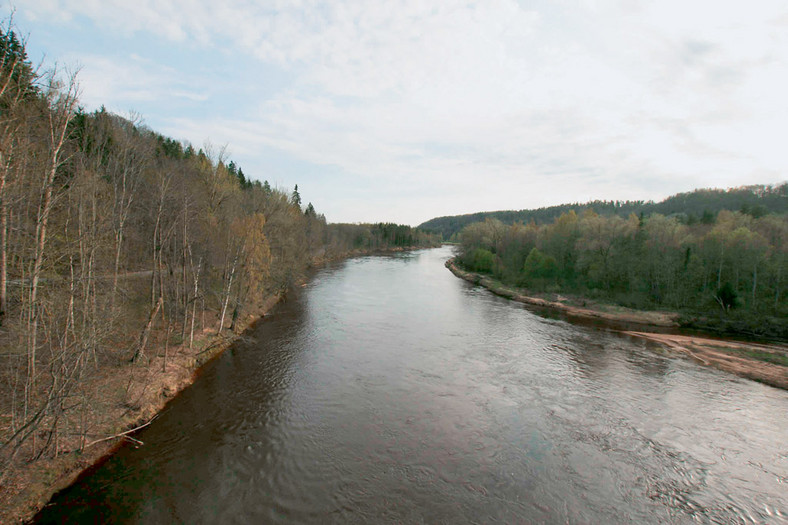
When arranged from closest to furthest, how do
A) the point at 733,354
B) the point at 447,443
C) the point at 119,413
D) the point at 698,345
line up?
1. the point at 119,413
2. the point at 447,443
3. the point at 733,354
4. the point at 698,345

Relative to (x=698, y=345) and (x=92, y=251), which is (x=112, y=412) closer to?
(x=92, y=251)

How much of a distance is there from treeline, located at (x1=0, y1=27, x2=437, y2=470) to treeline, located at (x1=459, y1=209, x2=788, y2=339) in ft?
112

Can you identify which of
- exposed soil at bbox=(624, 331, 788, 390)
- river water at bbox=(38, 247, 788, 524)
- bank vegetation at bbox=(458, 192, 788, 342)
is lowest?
river water at bbox=(38, 247, 788, 524)

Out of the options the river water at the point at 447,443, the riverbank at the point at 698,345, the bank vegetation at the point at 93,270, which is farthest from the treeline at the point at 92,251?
the riverbank at the point at 698,345

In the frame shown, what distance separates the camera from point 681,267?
34.3m

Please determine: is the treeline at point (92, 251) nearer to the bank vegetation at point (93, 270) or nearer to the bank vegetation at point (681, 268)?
the bank vegetation at point (93, 270)

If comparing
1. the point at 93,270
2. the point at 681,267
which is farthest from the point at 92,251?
the point at 681,267

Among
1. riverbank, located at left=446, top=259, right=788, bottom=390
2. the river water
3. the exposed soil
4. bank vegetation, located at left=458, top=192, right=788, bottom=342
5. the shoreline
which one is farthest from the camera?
bank vegetation, located at left=458, top=192, right=788, bottom=342

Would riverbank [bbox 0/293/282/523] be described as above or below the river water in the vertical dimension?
above

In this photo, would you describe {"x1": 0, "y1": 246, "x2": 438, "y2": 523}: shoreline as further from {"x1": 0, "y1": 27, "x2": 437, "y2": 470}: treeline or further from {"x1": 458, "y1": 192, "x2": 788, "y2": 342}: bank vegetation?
{"x1": 458, "y1": 192, "x2": 788, "y2": 342}: bank vegetation

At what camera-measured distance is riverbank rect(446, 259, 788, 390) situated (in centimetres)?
1986

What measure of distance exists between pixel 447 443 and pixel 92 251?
1360 cm

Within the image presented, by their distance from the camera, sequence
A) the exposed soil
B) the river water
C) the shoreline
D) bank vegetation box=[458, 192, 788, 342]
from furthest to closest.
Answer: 1. bank vegetation box=[458, 192, 788, 342]
2. the exposed soil
3. the river water
4. the shoreline

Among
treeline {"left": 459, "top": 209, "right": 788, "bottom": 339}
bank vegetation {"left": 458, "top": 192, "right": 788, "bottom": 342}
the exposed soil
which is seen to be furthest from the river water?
treeline {"left": 459, "top": 209, "right": 788, "bottom": 339}
